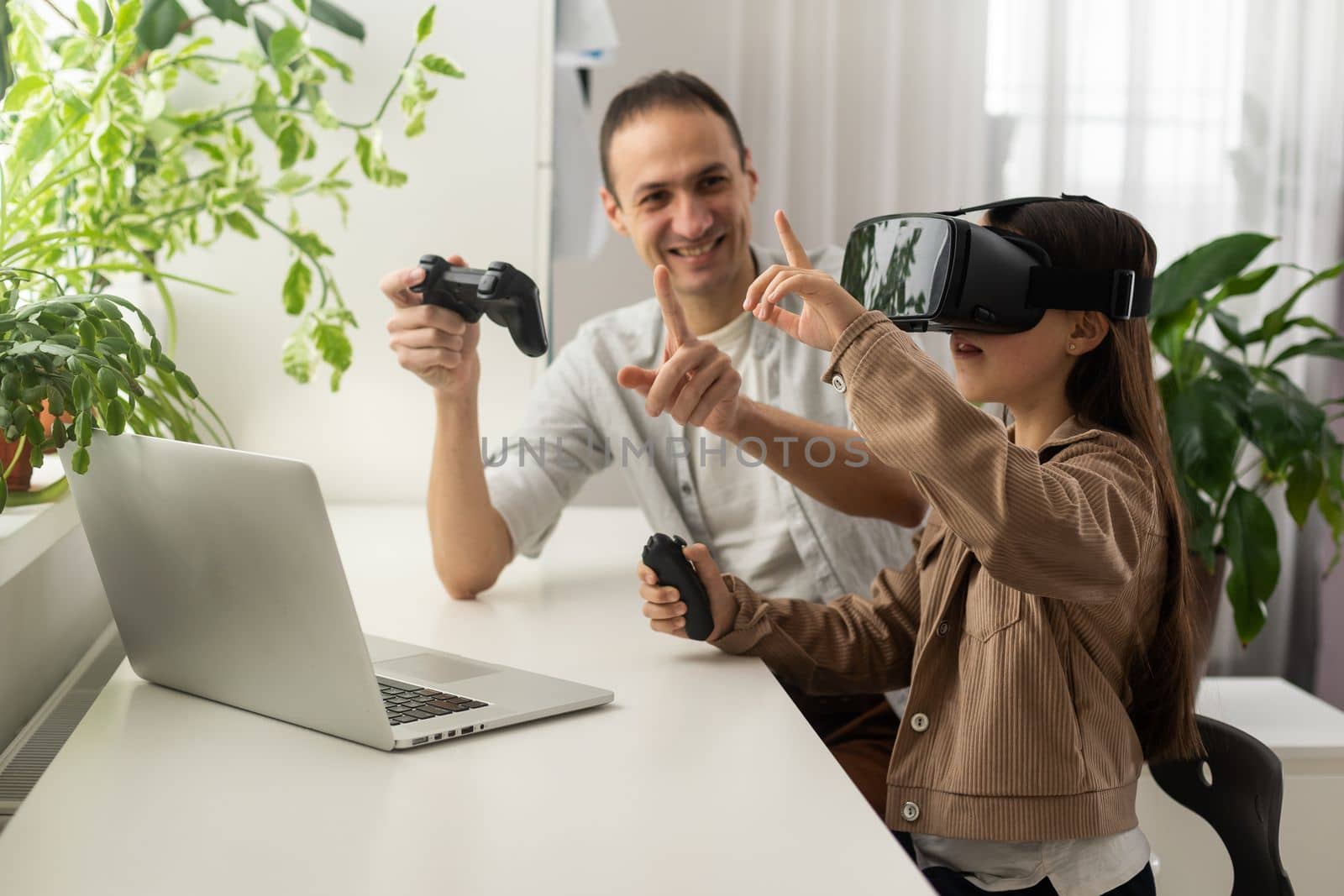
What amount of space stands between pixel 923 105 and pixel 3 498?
2.12 m

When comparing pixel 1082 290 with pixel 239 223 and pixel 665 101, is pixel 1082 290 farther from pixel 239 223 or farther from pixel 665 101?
pixel 239 223

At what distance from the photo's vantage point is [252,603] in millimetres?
830

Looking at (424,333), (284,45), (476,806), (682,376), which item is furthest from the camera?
(284,45)

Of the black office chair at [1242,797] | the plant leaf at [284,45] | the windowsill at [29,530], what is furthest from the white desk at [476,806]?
the plant leaf at [284,45]

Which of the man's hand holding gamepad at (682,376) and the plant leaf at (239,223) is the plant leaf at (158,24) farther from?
the man's hand holding gamepad at (682,376)

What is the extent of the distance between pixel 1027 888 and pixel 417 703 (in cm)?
50

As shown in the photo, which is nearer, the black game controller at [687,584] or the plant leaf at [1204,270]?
the black game controller at [687,584]

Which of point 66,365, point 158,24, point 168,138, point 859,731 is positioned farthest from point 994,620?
point 158,24

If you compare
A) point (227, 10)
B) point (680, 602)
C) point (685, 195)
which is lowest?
point (680, 602)

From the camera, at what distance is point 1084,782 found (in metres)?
0.94

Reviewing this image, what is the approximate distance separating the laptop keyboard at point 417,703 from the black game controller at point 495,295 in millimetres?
385

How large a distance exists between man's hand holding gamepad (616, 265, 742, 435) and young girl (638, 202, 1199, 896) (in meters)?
0.13

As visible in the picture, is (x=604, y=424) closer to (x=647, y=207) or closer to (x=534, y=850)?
(x=647, y=207)

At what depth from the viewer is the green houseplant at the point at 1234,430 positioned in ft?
6.43
